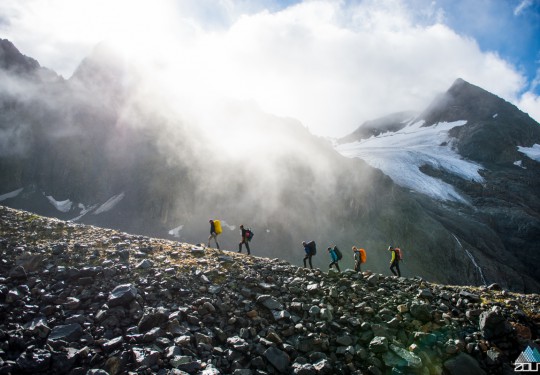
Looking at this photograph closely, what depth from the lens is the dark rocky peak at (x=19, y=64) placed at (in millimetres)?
188250

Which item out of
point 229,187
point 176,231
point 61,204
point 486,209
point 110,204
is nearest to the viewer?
point 176,231

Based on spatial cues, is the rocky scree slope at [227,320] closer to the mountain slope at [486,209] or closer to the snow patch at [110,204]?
the mountain slope at [486,209]

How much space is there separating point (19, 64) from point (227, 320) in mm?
247217

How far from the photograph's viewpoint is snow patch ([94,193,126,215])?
142625 mm

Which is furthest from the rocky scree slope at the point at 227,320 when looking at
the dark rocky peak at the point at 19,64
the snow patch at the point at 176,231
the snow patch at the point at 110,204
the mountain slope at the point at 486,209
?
the dark rocky peak at the point at 19,64

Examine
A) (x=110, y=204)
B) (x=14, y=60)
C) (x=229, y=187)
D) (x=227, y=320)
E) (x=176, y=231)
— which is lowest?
(x=176, y=231)

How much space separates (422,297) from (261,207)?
121 metres

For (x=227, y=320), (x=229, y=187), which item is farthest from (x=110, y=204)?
(x=227, y=320)

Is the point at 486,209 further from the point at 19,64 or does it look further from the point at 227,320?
the point at 19,64

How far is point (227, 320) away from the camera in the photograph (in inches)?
500

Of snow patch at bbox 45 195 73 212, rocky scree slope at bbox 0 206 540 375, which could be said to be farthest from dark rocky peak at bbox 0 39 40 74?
rocky scree slope at bbox 0 206 540 375

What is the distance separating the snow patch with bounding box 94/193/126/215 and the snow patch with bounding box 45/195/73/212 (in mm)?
18107

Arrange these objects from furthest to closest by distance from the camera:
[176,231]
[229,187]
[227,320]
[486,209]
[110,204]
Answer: [486,209]
[110,204]
[229,187]
[176,231]
[227,320]

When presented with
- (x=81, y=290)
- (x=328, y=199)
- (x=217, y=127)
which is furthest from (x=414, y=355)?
(x=217, y=127)
